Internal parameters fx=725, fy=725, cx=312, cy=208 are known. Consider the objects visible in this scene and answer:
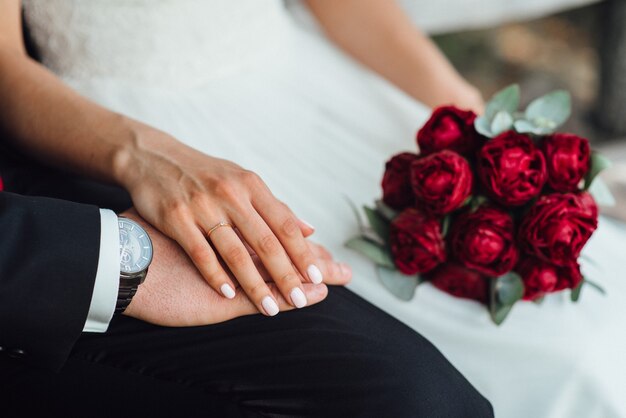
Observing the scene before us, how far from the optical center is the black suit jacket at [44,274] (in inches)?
28.2

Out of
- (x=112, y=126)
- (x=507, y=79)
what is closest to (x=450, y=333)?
(x=112, y=126)

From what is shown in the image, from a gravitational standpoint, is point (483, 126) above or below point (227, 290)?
above

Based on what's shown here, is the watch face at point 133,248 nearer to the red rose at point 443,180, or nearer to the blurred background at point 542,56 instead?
the red rose at point 443,180

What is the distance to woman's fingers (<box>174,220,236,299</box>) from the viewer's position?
0.81 meters

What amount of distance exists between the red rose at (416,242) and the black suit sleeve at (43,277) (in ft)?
1.30

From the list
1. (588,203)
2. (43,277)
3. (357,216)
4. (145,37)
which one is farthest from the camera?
(145,37)

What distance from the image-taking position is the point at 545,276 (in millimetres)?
918

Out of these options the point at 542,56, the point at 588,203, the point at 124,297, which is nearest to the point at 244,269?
the point at 124,297

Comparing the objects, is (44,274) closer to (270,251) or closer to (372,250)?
(270,251)

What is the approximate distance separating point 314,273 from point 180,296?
0.52ft

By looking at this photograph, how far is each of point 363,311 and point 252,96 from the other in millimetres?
531

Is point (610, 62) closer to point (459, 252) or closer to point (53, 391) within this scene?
point (459, 252)

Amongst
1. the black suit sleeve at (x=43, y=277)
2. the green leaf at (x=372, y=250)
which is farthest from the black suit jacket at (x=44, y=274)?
the green leaf at (x=372, y=250)

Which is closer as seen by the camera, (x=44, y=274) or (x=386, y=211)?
(x=44, y=274)
